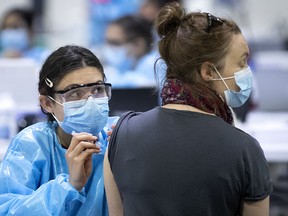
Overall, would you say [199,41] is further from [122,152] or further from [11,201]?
[11,201]

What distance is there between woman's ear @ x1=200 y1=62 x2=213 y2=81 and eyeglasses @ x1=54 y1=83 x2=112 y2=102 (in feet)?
1.12

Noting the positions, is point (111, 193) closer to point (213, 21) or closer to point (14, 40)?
point (213, 21)

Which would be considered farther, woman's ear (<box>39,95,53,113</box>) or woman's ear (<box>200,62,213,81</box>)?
woman's ear (<box>39,95,53,113</box>)

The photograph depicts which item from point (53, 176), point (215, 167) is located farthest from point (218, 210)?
point (53, 176)

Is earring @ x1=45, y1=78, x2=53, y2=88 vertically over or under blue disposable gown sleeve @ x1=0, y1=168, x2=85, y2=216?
over

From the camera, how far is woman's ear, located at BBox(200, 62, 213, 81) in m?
1.42

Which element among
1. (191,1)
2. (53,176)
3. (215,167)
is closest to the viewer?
(215,167)

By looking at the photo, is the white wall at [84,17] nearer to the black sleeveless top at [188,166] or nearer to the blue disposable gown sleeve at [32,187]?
the blue disposable gown sleeve at [32,187]

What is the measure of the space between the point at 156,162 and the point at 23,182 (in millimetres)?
401

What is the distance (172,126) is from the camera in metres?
1.40

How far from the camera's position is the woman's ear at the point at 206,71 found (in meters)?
1.42

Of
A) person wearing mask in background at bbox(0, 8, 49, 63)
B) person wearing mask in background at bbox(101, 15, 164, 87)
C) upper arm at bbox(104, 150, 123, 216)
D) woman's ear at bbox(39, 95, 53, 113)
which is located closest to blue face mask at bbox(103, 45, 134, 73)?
person wearing mask in background at bbox(101, 15, 164, 87)

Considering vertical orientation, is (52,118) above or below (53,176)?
above

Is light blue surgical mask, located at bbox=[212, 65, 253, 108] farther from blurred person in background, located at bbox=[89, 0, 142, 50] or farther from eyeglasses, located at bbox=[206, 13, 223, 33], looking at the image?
blurred person in background, located at bbox=[89, 0, 142, 50]
